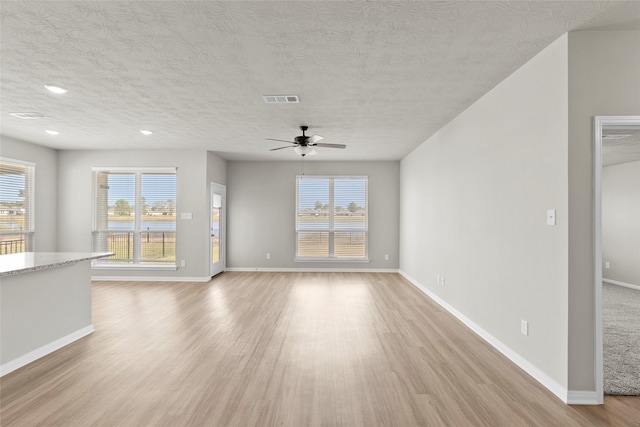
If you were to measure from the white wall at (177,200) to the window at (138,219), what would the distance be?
175 mm

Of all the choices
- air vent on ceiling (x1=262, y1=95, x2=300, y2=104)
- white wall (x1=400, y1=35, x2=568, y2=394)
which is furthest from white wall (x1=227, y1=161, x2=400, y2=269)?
air vent on ceiling (x1=262, y1=95, x2=300, y2=104)

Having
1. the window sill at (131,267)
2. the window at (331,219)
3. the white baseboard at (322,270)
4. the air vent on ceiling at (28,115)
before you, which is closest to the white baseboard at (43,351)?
the air vent on ceiling at (28,115)

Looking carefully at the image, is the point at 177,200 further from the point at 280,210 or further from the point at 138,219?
the point at 280,210

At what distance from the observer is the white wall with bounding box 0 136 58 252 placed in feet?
20.7

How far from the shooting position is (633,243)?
6.39 meters

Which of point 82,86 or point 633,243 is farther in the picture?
point 633,243

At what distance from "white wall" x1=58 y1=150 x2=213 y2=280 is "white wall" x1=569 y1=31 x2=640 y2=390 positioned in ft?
20.1

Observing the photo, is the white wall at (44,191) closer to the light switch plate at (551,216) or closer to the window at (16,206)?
the window at (16,206)

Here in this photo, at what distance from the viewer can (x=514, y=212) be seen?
3117 millimetres

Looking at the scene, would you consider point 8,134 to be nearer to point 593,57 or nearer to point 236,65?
point 236,65

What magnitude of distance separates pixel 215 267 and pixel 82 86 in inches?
187

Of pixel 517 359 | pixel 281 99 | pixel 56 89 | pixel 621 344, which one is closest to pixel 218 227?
pixel 56 89

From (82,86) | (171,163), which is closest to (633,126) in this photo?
(82,86)

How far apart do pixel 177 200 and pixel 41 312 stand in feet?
12.6
